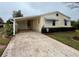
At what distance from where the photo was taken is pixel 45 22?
1377 cm

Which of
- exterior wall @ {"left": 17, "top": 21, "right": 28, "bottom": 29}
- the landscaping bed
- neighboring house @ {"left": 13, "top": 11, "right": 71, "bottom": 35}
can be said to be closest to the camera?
the landscaping bed

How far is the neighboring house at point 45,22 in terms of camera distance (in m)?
11.4

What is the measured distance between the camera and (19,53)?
261 inches

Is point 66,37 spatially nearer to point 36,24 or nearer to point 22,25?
point 22,25

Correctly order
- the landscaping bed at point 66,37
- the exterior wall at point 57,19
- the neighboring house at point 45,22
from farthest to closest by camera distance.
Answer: the neighboring house at point 45,22 → the exterior wall at point 57,19 → the landscaping bed at point 66,37

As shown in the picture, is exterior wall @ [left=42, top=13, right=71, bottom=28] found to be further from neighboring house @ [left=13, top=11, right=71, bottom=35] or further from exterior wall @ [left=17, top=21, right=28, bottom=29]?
exterior wall @ [left=17, top=21, right=28, bottom=29]

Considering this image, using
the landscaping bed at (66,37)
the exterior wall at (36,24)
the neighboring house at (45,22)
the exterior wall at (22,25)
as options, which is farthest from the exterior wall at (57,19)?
the exterior wall at (22,25)

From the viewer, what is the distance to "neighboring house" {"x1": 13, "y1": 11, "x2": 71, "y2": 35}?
11438 mm

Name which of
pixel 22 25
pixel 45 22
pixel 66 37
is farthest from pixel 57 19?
pixel 66 37

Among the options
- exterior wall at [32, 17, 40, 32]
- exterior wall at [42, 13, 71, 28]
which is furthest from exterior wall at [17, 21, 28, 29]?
exterior wall at [42, 13, 71, 28]

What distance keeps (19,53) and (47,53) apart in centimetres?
113

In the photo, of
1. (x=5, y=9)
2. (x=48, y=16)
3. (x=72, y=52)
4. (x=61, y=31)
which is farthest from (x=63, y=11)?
(x=72, y=52)

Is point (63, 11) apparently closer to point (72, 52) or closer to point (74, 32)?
point (74, 32)

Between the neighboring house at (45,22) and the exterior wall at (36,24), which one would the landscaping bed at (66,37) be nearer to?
the neighboring house at (45,22)
